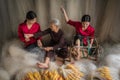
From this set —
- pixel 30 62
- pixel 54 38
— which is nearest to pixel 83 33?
pixel 54 38

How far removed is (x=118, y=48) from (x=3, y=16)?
513 millimetres

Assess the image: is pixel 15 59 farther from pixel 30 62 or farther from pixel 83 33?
pixel 83 33

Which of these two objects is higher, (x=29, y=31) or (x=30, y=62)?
(x=29, y=31)

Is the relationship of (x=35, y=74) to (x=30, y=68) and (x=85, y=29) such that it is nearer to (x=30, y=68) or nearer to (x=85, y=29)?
(x=30, y=68)

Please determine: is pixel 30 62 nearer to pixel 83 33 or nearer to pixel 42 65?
pixel 42 65

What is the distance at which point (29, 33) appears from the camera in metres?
1.00

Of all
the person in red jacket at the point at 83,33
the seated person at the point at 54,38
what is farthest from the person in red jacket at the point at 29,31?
the person in red jacket at the point at 83,33

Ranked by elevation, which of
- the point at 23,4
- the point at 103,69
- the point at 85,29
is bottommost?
the point at 103,69

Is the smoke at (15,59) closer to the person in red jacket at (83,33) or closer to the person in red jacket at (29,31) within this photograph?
the person in red jacket at (29,31)

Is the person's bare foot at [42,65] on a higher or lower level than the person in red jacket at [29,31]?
lower

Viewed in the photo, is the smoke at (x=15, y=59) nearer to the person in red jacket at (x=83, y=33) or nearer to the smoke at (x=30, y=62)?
the smoke at (x=30, y=62)

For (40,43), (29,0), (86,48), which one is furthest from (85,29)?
(29,0)

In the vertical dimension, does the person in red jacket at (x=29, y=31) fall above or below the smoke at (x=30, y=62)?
above

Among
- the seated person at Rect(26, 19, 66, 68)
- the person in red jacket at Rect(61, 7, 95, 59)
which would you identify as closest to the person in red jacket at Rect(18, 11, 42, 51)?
the seated person at Rect(26, 19, 66, 68)
